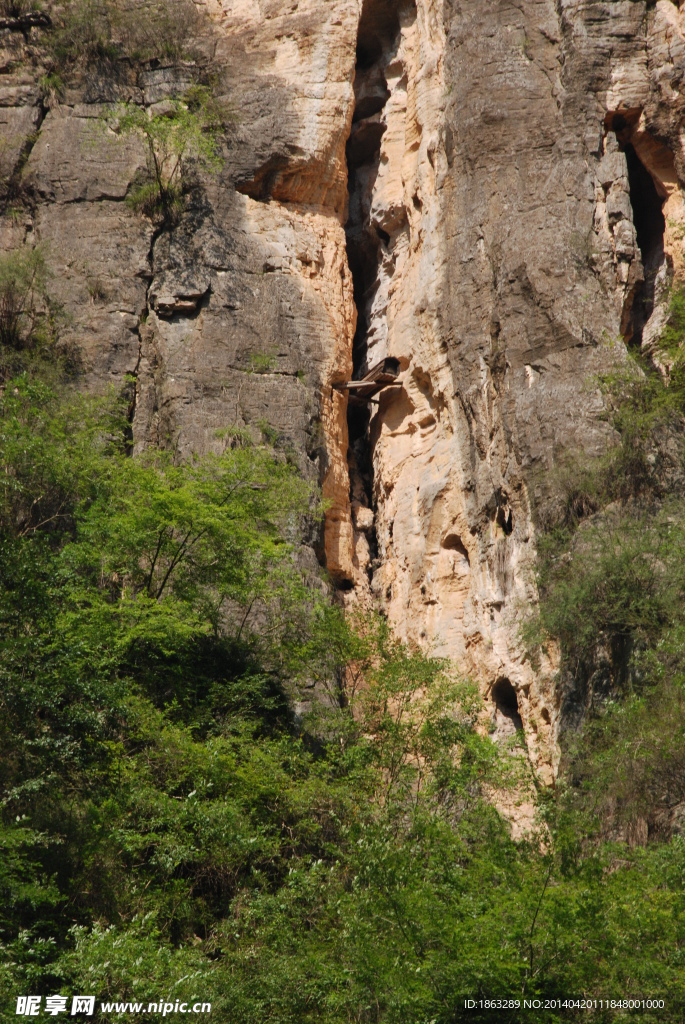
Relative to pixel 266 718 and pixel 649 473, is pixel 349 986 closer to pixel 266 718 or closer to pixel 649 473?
pixel 266 718

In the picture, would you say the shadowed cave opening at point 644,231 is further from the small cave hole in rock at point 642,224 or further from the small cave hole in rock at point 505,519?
the small cave hole in rock at point 505,519

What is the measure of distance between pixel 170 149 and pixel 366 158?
16.0 ft

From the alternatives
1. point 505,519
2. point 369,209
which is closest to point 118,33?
point 369,209

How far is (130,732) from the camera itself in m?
15.5

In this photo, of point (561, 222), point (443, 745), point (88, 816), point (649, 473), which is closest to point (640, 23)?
point (561, 222)

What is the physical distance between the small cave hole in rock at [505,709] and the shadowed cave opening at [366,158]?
24.7 feet

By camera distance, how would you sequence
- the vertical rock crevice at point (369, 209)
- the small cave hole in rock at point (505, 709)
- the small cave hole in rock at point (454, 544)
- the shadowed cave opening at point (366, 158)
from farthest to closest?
the shadowed cave opening at point (366, 158)
the vertical rock crevice at point (369, 209)
the small cave hole in rock at point (454, 544)
the small cave hole in rock at point (505, 709)

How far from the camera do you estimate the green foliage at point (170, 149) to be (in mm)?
23359

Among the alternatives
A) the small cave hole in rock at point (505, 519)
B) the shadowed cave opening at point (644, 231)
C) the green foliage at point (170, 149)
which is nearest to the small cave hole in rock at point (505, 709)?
the small cave hole in rock at point (505, 519)

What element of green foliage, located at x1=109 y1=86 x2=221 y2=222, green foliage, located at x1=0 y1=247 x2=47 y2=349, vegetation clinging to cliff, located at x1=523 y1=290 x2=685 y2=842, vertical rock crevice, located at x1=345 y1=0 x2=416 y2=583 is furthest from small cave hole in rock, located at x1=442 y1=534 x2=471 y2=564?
green foliage, located at x1=109 y1=86 x2=221 y2=222

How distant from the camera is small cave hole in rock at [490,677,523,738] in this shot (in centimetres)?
1892

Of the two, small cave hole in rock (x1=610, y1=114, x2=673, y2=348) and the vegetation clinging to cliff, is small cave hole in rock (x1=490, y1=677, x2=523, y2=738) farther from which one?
small cave hole in rock (x1=610, y1=114, x2=673, y2=348)

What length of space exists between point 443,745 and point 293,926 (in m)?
4.00

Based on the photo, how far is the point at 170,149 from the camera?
77.7 ft
